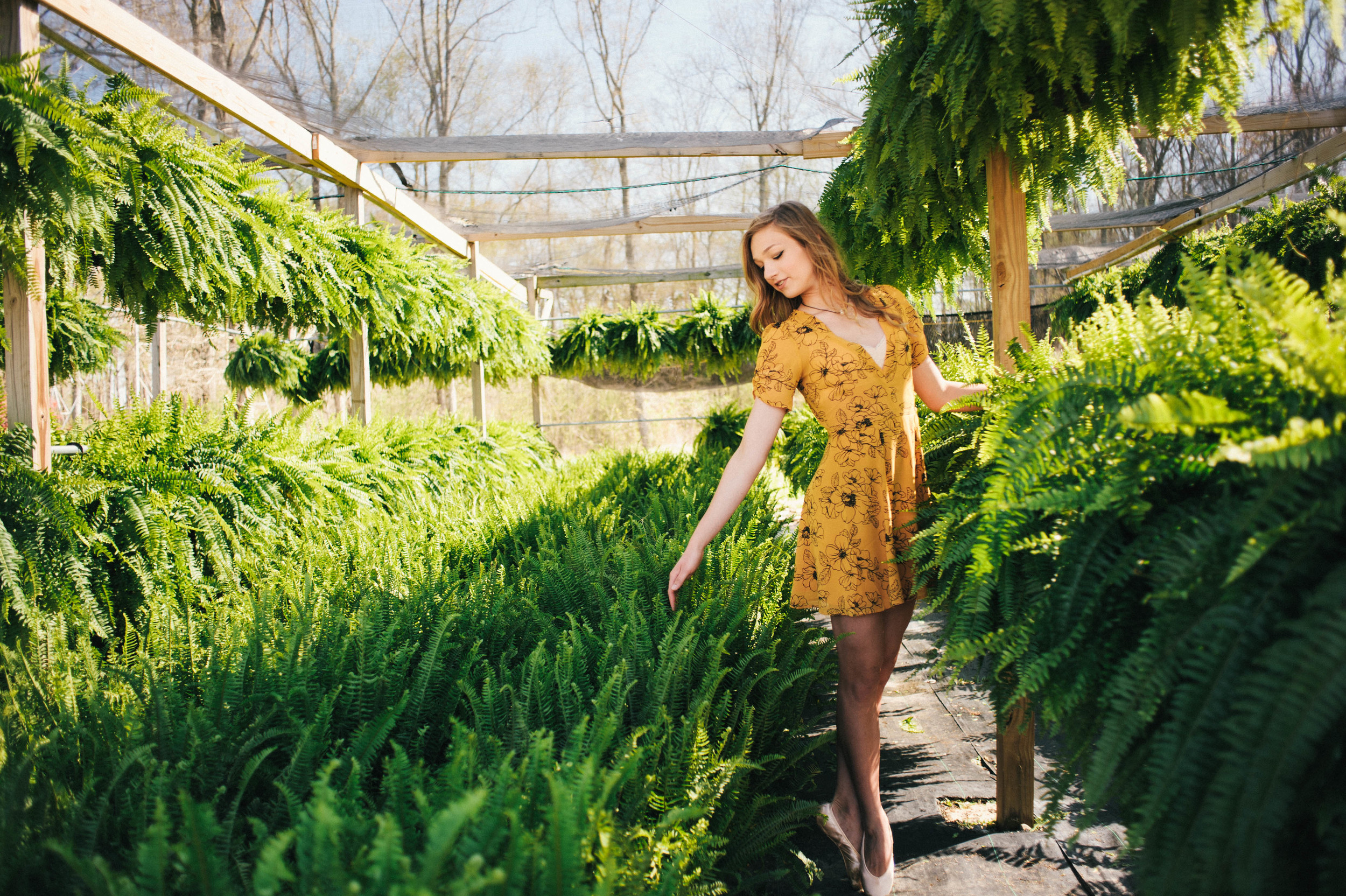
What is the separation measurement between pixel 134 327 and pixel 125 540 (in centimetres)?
1040

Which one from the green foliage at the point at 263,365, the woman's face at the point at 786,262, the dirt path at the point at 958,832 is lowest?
the dirt path at the point at 958,832

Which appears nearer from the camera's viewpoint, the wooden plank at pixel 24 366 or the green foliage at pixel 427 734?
the green foliage at pixel 427 734

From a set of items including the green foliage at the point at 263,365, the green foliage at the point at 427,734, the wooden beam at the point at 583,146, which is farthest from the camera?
the green foliage at the point at 263,365

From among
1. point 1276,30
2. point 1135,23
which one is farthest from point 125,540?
point 1276,30

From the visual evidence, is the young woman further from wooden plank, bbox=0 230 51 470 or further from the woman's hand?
wooden plank, bbox=0 230 51 470

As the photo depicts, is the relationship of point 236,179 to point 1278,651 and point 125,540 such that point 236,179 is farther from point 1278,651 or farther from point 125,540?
point 1278,651

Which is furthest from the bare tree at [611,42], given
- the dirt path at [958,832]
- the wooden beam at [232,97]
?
the dirt path at [958,832]

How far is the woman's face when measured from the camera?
6.83 feet

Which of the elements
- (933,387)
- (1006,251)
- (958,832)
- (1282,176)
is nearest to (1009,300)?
→ (1006,251)

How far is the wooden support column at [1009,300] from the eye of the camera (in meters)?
2.14

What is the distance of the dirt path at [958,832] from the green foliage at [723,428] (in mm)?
5559

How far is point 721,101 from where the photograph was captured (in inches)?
363

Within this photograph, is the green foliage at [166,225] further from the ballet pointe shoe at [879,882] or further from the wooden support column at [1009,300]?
the ballet pointe shoe at [879,882]

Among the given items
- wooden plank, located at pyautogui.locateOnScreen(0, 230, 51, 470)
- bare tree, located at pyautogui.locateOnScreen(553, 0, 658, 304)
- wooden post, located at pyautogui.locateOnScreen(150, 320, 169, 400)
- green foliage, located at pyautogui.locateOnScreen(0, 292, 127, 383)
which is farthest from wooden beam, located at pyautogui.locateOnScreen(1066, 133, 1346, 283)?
wooden post, located at pyautogui.locateOnScreen(150, 320, 169, 400)
